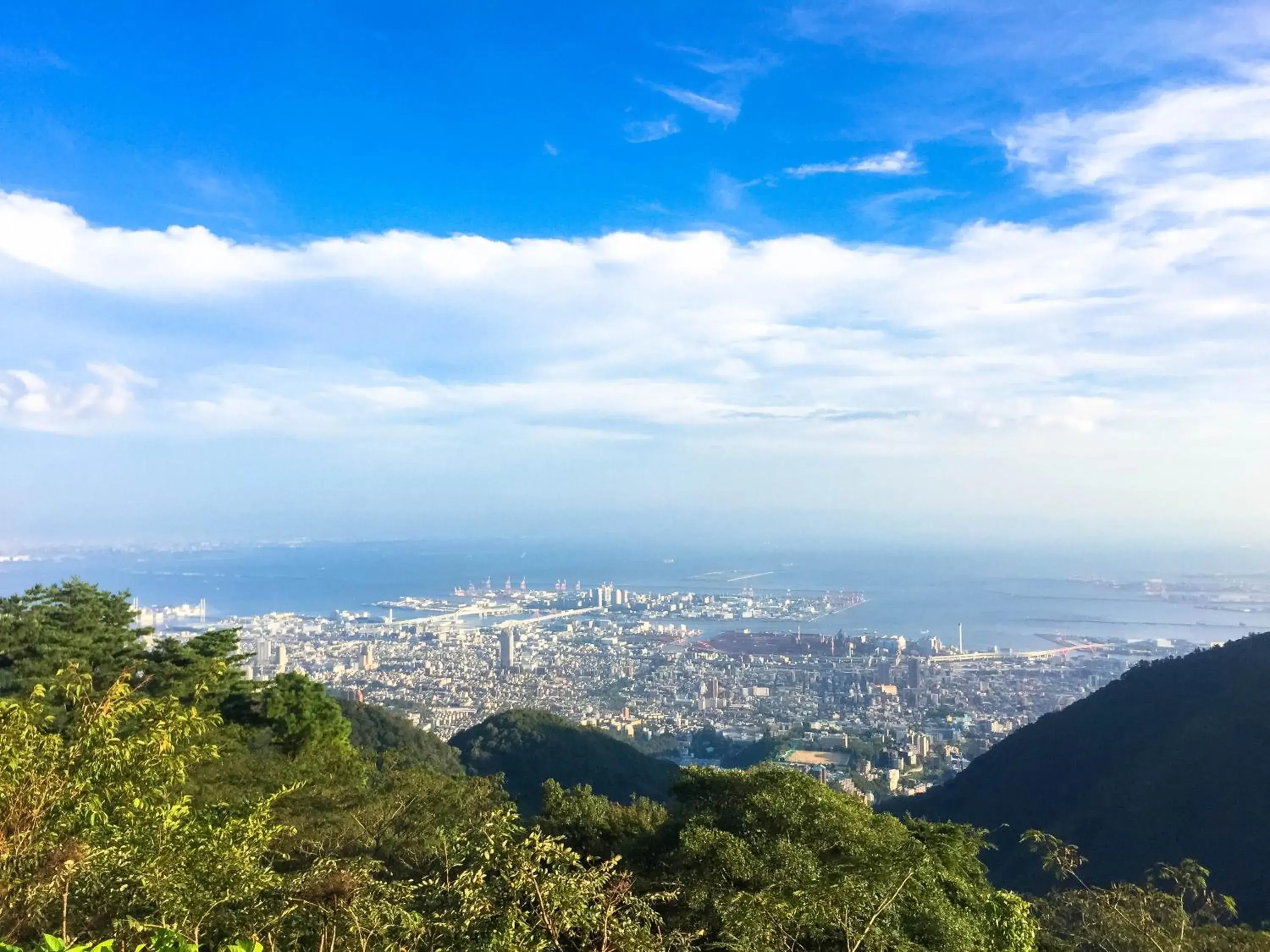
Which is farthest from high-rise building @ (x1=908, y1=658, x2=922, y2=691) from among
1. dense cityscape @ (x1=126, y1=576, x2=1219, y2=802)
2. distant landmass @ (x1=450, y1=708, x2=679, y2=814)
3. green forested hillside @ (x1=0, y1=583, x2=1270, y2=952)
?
green forested hillside @ (x1=0, y1=583, x2=1270, y2=952)

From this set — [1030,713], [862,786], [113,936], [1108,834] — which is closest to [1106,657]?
[1030,713]

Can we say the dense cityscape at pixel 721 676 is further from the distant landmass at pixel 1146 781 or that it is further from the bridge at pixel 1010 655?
the distant landmass at pixel 1146 781

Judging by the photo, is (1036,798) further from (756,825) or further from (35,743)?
(35,743)

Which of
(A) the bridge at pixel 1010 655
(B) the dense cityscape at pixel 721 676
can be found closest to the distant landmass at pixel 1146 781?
(B) the dense cityscape at pixel 721 676

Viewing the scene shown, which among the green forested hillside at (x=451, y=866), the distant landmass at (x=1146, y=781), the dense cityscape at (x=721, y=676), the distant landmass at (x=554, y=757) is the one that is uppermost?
the green forested hillside at (x=451, y=866)

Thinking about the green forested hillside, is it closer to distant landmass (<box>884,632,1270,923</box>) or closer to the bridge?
distant landmass (<box>884,632,1270,923</box>)

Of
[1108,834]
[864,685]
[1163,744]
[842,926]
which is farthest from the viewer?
[864,685]

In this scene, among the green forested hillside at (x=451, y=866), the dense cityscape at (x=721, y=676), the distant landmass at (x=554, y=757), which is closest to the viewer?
the green forested hillside at (x=451, y=866)
